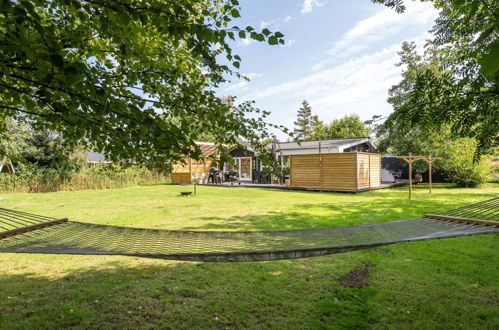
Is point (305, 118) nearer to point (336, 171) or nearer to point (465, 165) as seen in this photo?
point (465, 165)

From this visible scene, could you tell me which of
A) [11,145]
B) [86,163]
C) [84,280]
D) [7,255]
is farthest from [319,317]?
[86,163]

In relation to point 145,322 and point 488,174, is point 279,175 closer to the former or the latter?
point 145,322

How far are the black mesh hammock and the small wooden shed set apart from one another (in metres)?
9.72

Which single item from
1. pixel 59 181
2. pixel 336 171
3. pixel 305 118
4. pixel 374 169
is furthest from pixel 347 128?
pixel 59 181

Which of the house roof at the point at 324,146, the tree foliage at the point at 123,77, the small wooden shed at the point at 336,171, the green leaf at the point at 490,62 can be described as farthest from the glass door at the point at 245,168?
the green leaf at the point at 490,62

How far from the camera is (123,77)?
2.73m

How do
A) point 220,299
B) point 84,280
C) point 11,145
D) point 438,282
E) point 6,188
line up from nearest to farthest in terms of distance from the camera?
point 220,299 < point 438,282 < point 84,280 < point 11,145 < point 6,188

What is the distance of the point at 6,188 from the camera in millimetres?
13688

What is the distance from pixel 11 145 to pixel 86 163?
13.8 ft

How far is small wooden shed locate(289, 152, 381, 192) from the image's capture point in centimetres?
1294

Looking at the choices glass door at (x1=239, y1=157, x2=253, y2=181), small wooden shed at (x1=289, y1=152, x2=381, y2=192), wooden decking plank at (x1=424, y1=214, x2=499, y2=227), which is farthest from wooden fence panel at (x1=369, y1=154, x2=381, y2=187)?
wooden decking plank at (x1=424, y1=214, x2=499, y2=227)

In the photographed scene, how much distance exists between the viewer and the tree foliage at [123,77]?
1.50 metres

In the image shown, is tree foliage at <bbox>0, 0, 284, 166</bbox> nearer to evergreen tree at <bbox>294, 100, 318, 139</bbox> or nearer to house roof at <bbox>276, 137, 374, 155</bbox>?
house roof at <bbox>276, 137, 374, 155</bbox>

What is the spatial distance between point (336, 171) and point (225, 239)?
36.9 feet
